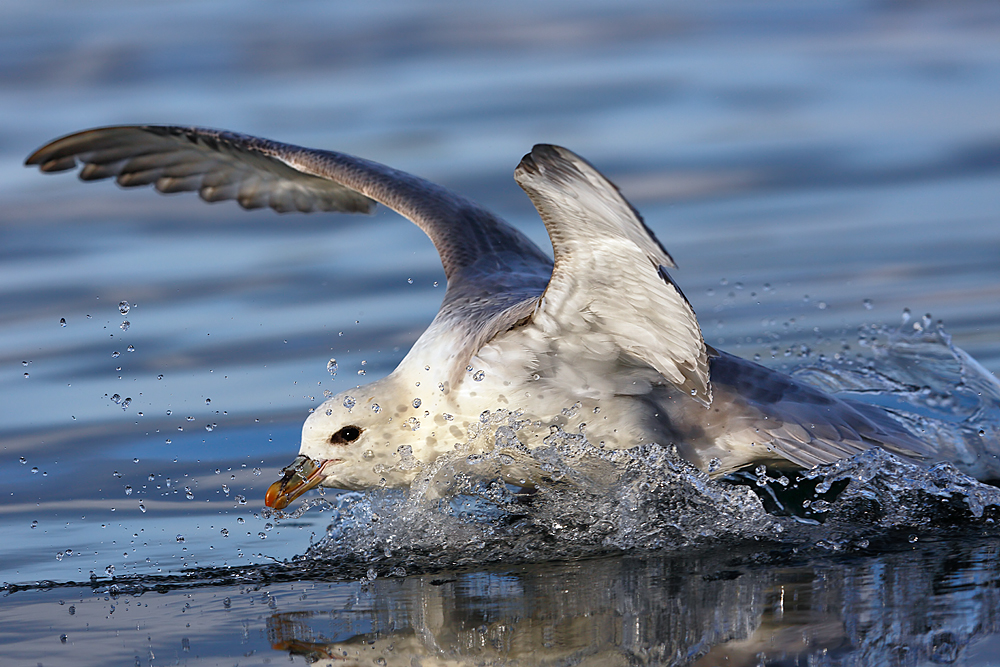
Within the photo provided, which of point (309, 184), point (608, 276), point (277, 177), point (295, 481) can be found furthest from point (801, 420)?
point (277, 177)

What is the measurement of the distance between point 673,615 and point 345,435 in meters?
2.01

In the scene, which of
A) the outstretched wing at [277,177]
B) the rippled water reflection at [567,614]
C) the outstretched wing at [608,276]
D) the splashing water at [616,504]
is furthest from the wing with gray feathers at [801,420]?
the outstretched wing at [277,177]

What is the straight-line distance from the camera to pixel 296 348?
8.34 meters

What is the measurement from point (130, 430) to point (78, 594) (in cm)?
256

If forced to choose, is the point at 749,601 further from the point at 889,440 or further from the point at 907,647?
the point at 889,440

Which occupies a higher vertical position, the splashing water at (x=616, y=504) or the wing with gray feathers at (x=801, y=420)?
the wing with gray feathers at (x=801, y=420)

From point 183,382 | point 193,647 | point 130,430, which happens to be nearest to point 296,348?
point 183,382

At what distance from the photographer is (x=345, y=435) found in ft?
18.4

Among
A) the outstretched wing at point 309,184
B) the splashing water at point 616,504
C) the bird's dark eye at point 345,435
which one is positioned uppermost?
the outstretched wing at point 309,184

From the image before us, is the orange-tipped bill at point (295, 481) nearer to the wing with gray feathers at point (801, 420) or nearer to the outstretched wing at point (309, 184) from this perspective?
the outstretched wing at point (309, 184)

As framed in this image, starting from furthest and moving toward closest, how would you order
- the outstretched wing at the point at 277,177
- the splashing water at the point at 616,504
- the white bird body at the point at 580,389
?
the outstretched wing at the point at 277,177, the splashing water at the point at 616,504, the white bird body at the point at 580,389

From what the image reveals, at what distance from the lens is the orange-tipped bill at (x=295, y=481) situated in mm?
5445

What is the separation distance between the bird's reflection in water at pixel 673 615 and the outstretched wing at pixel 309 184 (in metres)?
1.82

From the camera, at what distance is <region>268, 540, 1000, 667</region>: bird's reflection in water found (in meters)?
3.65
